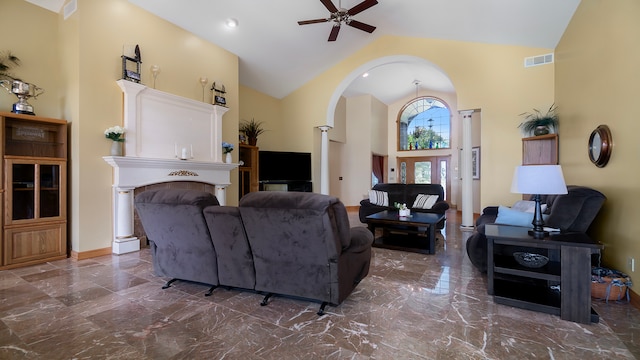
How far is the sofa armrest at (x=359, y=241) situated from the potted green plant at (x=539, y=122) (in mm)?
4172

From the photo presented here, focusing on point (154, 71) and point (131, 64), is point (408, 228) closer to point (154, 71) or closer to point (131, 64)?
point (154, 71)

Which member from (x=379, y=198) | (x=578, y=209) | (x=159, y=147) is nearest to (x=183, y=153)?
(x=159, y=147)

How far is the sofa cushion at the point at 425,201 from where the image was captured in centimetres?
588

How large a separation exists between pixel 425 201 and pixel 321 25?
159 inches

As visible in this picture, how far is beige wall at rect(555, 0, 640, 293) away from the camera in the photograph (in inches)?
101

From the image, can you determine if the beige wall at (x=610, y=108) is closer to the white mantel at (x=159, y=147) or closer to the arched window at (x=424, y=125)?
the white mantel at (x=159, y=147)

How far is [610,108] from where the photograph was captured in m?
2.99

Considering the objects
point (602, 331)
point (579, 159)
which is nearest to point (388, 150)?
point (579, 159)

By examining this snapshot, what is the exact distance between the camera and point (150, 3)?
14.3 ft

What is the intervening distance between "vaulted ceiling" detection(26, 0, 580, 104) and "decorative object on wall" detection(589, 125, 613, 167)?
2.00 m

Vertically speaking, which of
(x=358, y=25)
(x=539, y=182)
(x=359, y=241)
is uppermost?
(x=358, y=25)

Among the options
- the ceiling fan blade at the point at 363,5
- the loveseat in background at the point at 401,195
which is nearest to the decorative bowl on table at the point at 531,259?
the loveseat in background at the point at 401,195

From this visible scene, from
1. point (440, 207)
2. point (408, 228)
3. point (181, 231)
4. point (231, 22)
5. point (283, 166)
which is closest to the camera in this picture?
point (181, 231)

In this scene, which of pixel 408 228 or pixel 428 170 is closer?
pixel 408 228
